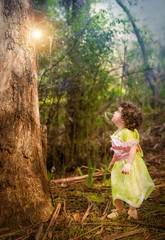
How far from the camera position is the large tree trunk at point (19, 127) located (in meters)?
1.77

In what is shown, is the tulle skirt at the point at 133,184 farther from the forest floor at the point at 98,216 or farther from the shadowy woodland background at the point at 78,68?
the shadowy woodland background at the point at 78,68

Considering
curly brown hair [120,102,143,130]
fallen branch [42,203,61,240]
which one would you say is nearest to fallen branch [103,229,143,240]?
fallen branch [42,203,61,240]

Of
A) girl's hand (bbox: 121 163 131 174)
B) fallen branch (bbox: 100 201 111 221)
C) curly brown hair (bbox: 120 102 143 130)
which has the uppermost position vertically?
curly brown hair (bbox: 120 102 143 130)

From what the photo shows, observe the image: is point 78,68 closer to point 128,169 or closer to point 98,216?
point 128,169

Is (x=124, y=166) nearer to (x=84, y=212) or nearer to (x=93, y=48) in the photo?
(x=84, y=212)

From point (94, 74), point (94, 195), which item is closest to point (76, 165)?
point (94, 195)

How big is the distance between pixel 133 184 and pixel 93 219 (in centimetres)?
52

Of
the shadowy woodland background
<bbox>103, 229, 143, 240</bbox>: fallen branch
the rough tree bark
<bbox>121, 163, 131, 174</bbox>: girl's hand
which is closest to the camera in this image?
→ <bbox>103, 229, 143, 240</bbox>: fallen branch

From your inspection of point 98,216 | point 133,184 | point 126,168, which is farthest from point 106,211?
point 126,168

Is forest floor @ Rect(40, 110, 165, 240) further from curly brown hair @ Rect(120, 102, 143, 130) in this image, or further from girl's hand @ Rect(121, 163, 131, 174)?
curly brown hair @ Rect(120, 102, 143, 130)

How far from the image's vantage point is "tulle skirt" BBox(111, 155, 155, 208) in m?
2.03

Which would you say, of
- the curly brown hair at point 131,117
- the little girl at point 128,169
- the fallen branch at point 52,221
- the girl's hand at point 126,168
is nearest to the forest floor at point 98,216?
the fallen branch at point 52,221

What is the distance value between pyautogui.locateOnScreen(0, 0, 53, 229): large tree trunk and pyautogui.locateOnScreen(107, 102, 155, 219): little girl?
0.74 m

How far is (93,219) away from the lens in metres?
2.01
